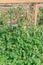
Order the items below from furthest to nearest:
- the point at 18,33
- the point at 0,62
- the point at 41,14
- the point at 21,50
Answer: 1. the point at 41,14
2. the point at 18,33
3. the point at 21,50
4. the point at 0,62

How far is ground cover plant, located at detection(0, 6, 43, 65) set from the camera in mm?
5734

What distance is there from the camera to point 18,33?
259 inches

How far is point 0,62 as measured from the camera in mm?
5633

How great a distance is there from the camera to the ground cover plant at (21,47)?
573 centimetres

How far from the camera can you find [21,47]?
6117mm

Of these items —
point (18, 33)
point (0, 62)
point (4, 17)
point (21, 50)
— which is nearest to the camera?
point (0, 62)

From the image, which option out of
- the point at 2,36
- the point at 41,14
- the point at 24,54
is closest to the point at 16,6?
the point at 41,14

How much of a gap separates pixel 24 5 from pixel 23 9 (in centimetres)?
26

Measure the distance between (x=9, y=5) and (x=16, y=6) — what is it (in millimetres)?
244

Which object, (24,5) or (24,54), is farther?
(24,5)

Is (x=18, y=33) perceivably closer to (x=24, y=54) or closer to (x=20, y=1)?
(x=24, y=54)

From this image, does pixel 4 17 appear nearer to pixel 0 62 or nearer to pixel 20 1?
pixel 20 1

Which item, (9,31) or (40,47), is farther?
(9,31)

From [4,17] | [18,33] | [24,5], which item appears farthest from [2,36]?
[24,5]
